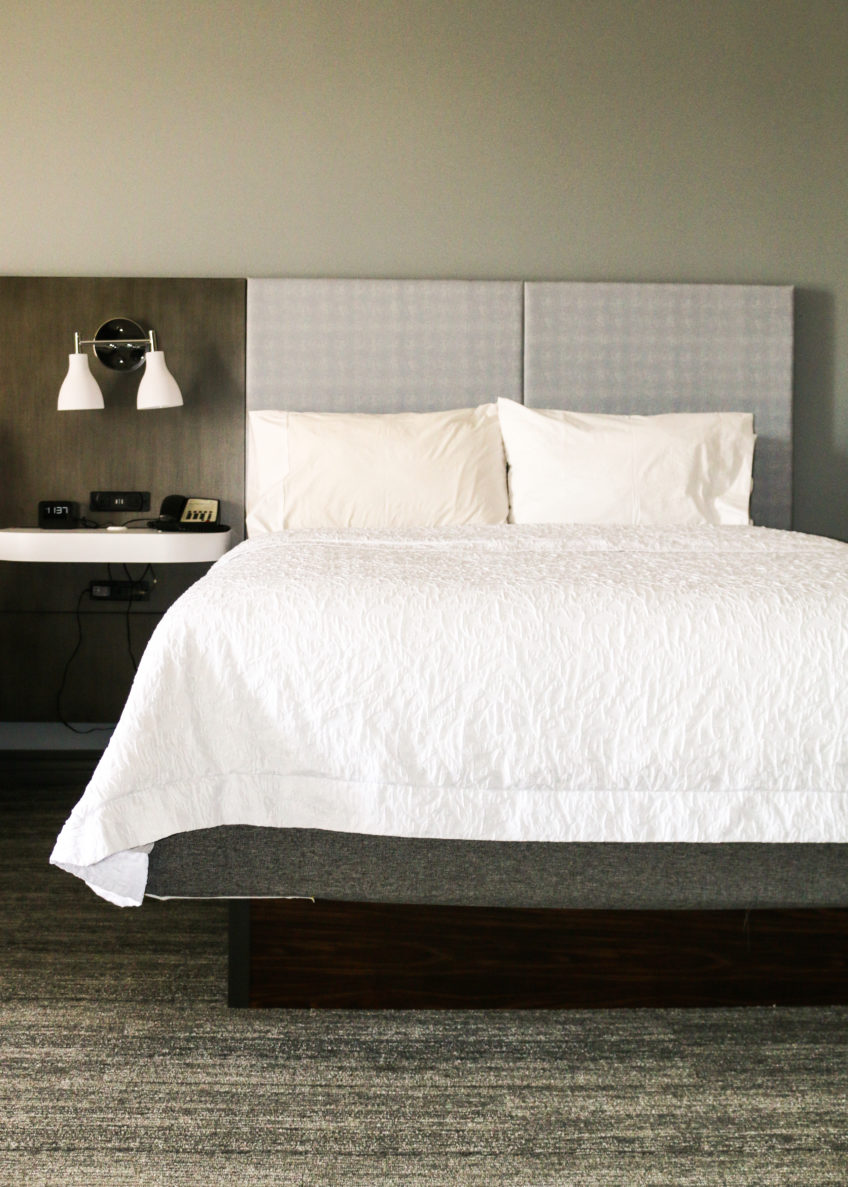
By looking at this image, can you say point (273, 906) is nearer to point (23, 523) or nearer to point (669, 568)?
point (669, 568)

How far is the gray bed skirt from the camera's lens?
1586 mm

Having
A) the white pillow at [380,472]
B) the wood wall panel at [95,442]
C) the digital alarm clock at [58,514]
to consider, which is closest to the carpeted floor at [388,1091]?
the white pillow at [380,472]

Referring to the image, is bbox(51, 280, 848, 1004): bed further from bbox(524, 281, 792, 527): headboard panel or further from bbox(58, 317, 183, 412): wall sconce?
bbox(524, 281, 792, 527): headboard panel

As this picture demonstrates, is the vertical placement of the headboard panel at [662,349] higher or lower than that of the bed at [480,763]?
higher

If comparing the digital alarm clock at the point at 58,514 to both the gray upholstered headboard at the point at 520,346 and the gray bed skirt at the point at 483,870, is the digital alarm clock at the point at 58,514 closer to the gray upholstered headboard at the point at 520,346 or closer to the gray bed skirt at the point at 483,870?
the gray upholstered headboard at the point at 520,346

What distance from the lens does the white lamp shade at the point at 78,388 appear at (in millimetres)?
3166

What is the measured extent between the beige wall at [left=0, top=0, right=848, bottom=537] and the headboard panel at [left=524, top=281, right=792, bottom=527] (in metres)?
0.13

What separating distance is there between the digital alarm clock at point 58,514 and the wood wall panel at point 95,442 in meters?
0.05

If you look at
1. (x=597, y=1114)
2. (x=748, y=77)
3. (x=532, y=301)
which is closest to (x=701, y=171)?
(x=748, y=77)

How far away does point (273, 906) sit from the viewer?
1649 millimetres

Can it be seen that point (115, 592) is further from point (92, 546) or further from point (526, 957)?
point (526, 957)

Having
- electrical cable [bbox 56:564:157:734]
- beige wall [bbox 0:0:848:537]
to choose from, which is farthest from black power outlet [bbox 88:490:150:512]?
beige wall [bbox 0:0:848:537]

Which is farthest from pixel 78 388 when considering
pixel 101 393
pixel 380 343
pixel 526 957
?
pixel 526 957

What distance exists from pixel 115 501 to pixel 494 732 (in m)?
2.16
